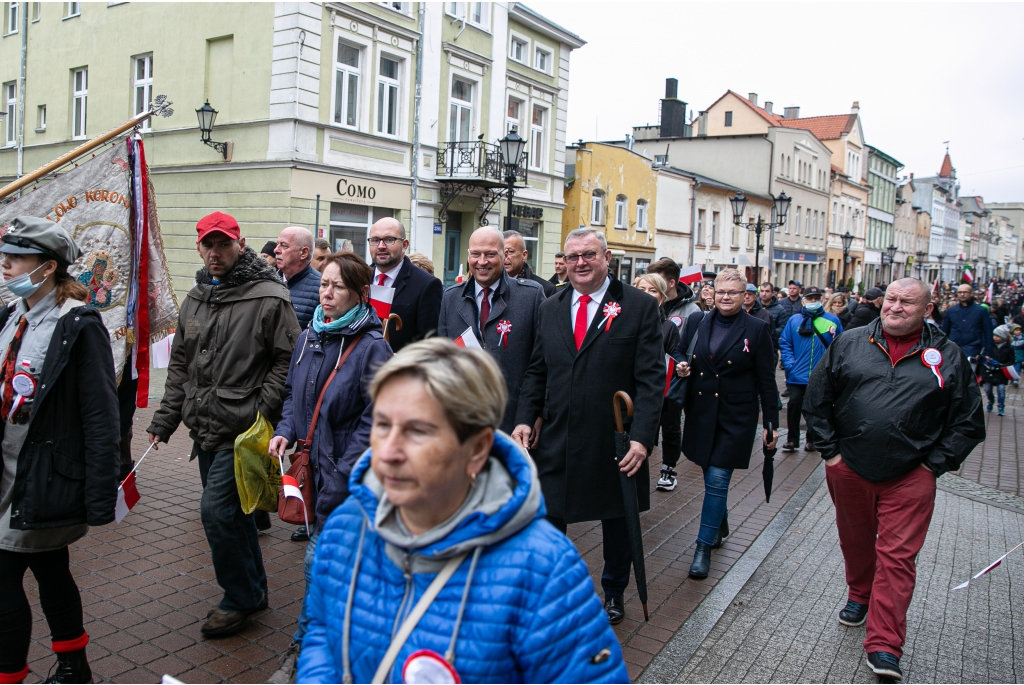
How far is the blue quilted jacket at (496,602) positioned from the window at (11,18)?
95.0 feet

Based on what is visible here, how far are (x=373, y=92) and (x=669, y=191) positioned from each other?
19.1 m

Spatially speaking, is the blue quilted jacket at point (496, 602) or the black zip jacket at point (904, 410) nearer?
the blue quilted jacket at point (496, 602)

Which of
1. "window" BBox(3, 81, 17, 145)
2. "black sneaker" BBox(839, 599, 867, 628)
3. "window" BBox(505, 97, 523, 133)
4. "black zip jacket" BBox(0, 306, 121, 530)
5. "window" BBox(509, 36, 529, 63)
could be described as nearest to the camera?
"black zip jacket" BBox(0, 306, 121, 530)

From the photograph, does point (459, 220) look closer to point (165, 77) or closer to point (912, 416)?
point (165, 77)

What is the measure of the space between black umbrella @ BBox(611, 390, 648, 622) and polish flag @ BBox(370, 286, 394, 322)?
5.92ft

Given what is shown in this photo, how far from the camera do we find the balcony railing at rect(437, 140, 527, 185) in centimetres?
2161

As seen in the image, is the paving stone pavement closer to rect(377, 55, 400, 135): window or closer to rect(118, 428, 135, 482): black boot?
rect(118, 428, 135, 482): black boot

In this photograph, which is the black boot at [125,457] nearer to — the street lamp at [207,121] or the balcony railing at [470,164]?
the street lamp at [207,121]

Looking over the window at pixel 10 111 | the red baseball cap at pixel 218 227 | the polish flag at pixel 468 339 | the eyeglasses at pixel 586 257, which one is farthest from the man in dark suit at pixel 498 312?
the window at pixel 10 111

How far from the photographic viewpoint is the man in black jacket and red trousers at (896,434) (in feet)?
13.5

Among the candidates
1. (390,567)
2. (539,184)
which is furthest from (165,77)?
(390,567)

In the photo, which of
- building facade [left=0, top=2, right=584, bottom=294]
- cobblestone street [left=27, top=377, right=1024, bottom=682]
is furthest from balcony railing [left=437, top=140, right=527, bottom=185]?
cobblestone street [left=27, top=377, right=1024, bottom=682]

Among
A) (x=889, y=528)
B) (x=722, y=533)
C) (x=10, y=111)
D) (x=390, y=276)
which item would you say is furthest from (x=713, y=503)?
(x=10, y=111)

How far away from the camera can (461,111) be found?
22.9 m
